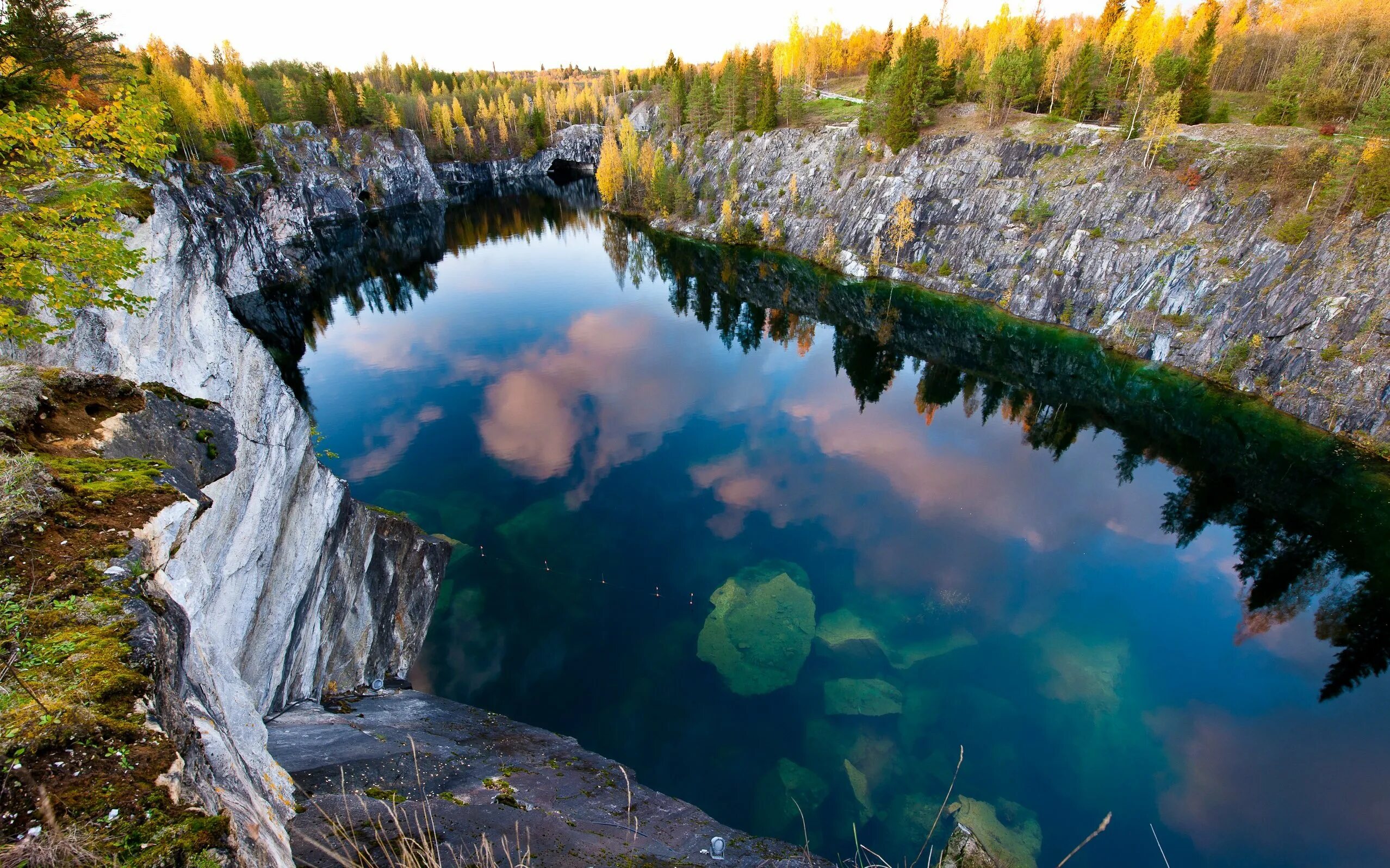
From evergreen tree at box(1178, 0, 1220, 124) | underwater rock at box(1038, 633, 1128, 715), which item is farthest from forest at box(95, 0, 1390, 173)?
underwater rock at box(1038, 633, 1128, 715)

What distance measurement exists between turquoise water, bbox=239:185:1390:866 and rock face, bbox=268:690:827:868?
3753 millimetres

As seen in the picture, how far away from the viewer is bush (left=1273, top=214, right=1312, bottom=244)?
4522cm

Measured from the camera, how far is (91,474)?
27.1 feet

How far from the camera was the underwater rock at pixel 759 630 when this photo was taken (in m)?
24.4

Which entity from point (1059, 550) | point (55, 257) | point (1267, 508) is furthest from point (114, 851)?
point (1267, 508)

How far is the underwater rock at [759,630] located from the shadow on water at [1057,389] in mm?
21415

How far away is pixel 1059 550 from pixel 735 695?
20.4 meters

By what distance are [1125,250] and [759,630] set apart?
5635 cm

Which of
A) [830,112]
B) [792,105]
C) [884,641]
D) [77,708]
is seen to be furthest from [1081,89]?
[77,708]

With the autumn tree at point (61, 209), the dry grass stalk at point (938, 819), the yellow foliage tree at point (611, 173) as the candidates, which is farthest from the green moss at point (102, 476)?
the yellow foliage tree at point (611, 173)

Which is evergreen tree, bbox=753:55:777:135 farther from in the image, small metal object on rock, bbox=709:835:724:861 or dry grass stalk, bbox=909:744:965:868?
small metal object on rock, bbox=709:835:724:861

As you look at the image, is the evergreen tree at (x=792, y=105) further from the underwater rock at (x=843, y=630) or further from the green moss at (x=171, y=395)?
the green moss at (x=171, y=395)

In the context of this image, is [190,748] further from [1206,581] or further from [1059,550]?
[1206,581]

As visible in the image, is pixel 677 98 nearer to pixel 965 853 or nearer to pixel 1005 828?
→ pixel 1005 828
